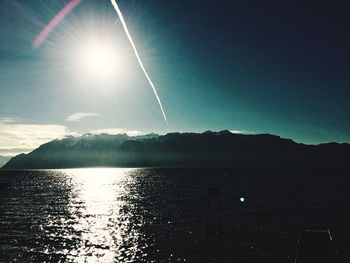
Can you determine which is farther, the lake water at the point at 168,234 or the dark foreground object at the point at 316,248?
the lake water at the point at 168,234

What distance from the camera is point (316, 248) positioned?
395 inches

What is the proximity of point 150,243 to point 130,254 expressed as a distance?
460 centimetres

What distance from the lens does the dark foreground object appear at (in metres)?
9.86

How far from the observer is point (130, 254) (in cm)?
3306

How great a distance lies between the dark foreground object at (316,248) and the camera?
9859 mm

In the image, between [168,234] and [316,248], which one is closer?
[316,248]

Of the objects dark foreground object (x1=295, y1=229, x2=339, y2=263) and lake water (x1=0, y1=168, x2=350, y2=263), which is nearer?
dark foreground object (x1=295, y1=229, x2=339, y2=263)

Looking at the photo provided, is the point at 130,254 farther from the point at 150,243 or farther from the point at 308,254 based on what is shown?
the point at 308,254

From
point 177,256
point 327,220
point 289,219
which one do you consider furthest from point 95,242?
point 327,220

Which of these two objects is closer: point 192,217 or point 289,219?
point 289,219

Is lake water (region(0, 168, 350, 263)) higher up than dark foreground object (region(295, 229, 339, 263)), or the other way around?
dark foreground object (region(295, 229, 339, 263))

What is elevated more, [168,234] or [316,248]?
[316,248]

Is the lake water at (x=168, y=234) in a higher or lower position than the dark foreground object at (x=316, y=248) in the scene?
lower

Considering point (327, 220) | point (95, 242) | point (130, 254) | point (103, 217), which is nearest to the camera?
point (130, 254)
